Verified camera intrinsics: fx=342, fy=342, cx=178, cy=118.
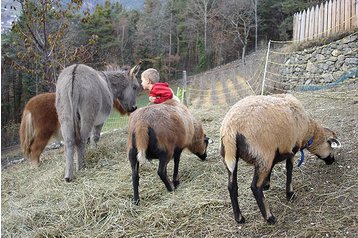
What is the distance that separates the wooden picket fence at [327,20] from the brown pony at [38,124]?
27.4ft

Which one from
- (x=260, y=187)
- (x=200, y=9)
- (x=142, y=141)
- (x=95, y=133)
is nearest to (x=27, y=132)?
(x=95, y=133)

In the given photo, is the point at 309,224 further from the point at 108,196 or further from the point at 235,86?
the point at 235,86

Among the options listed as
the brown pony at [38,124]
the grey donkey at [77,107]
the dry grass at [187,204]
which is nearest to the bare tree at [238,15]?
the brown pony at [38,124]

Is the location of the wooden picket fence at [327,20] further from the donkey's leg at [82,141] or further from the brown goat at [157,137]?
the donkey's leg at [82,141]

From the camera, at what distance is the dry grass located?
331 centimetres

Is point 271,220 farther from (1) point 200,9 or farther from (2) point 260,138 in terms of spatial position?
(1) point 200,9

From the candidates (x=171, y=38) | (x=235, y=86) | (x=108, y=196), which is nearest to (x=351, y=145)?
(x=108, y=196)

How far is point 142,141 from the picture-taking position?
12.2 feet

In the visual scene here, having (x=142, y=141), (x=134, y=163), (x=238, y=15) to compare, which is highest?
(x=238, y=15)

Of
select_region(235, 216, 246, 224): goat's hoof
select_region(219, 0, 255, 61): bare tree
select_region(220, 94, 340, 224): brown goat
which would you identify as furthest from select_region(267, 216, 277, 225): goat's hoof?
select_region(219, 0, 255, 61): bare tree

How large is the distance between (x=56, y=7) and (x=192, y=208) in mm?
A: 6803

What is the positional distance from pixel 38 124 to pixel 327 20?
8.97 metres

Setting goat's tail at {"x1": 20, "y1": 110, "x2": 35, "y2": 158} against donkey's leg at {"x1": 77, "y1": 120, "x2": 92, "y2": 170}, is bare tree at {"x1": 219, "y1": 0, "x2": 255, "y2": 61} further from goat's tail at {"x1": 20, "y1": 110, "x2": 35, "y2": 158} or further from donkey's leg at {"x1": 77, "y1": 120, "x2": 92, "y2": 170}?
donkey's leg at {"x1": 77, "y1": 120, "x2": 92, "y2": 170}

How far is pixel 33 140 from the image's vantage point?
6.36 m
